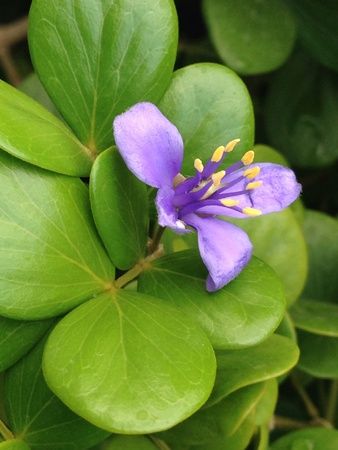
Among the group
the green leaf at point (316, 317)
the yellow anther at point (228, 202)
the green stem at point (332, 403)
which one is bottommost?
the green stem at point (332, 403)

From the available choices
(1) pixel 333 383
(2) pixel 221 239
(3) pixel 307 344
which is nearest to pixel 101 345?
(2) pixel 221 239

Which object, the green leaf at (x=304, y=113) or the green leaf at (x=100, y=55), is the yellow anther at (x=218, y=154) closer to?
the green leaf at (x=100, y=55)

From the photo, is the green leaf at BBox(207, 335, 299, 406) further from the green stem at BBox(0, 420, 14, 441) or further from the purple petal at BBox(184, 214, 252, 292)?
the green stem at BBox(0, 420, 14, 441)

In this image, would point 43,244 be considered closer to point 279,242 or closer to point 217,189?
point 217,189

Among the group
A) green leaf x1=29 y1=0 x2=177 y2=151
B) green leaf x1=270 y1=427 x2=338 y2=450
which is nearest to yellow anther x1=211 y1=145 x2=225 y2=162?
green leaf x1=29 y1=0 x2=177 y2=151

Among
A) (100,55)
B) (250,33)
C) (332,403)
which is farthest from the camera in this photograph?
(250,33)

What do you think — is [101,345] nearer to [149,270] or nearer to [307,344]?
[149,270]

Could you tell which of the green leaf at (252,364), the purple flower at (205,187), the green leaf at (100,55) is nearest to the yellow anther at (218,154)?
the purple flower at (205,187)

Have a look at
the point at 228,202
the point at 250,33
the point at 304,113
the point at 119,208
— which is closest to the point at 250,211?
the point at 228,202
